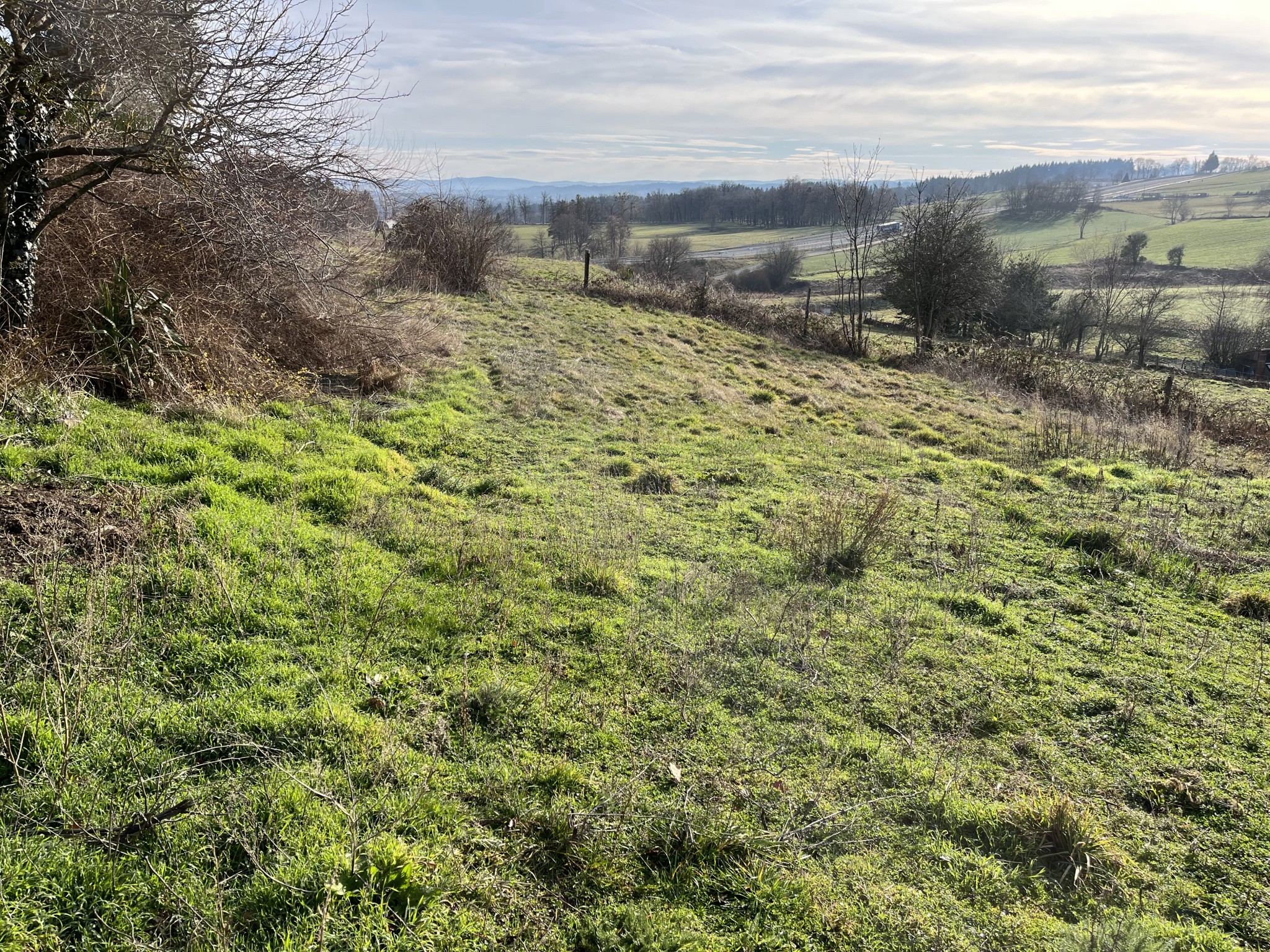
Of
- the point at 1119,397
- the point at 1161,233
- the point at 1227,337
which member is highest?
the point at 1161,233

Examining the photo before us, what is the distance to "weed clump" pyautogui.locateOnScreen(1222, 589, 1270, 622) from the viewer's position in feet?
18.8

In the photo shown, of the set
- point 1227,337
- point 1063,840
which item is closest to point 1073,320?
point 1227,337

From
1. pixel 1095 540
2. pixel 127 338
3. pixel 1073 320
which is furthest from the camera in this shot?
pixel 1073 320

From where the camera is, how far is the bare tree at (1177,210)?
93.3 meters

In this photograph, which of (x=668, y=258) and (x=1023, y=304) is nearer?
(x=1023, y=304)

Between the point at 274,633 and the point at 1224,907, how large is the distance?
199 inches

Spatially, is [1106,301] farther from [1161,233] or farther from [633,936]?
[1161,233]

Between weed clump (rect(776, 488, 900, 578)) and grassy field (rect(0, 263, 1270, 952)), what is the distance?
0.16 feet

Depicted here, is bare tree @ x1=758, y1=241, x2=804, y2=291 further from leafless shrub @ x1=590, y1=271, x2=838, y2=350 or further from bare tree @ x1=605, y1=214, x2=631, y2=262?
leafless shrub @ x1=590, y1=271, x2=838, y2=350

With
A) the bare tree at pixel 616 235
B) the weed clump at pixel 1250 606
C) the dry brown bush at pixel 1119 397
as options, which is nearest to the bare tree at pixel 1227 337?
the dry brown bush at pixel 1119 397

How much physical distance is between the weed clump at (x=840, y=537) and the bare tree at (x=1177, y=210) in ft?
374

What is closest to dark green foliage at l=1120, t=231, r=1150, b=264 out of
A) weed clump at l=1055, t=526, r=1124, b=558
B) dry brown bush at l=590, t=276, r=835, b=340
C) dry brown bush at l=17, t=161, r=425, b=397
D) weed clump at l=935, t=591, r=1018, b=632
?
dry brown bush at l=590, t=276, r=835, b=340

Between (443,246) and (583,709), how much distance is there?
60.7 ft

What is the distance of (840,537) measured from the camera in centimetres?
639
